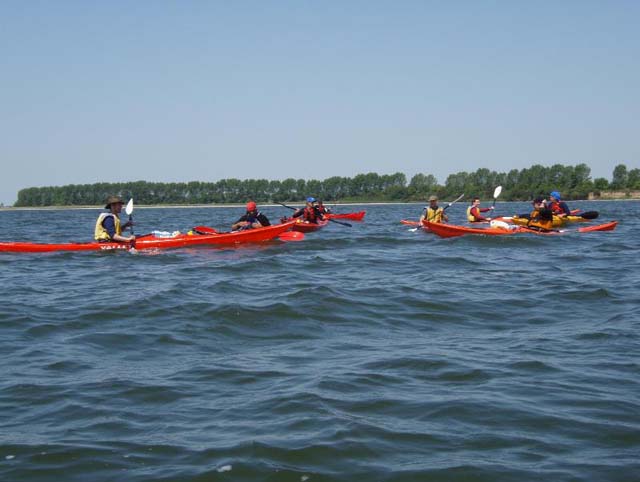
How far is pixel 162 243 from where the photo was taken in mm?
15375

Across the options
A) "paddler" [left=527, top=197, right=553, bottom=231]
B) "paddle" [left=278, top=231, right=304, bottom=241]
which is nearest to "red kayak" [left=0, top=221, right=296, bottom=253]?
"paddle" [left=278, top=231, right=304, bottom=241]

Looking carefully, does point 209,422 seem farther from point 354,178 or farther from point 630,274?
point 354,178

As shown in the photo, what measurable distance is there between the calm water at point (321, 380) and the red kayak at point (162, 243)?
3.80m

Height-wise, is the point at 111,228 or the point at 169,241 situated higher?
the point at 111,228

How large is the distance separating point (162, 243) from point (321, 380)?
34.5ft

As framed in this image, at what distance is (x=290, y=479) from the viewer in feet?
12.6

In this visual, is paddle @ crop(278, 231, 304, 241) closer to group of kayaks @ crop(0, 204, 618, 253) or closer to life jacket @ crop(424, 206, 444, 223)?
group of kayaks @ crop(0, 204, 618, 253)

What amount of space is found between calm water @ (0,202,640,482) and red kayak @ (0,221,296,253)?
12.5 ft

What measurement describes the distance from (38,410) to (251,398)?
1.45 m

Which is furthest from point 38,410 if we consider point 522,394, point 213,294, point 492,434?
point 213,294

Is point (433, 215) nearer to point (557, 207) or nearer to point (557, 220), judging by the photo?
point (557, 220)

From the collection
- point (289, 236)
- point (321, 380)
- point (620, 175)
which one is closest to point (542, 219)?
point (289, 236)

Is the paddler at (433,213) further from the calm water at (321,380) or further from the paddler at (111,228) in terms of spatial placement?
the calm water at (321,380)

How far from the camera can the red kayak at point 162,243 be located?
15008mm
